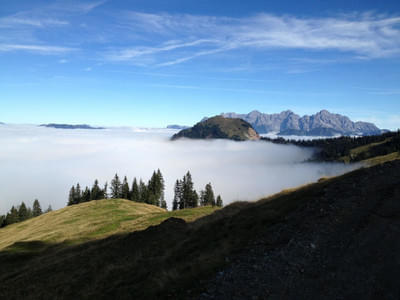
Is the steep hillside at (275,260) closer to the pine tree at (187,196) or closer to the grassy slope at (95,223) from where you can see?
the grassy slope at (95,223)

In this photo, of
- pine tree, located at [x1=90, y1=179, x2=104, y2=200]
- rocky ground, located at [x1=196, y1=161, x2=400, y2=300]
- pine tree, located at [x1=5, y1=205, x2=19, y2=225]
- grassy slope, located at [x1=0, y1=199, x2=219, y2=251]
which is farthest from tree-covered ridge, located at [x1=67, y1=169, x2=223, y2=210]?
rocky ground, located at [x1=196, y1=161, x2=400, y2=300]

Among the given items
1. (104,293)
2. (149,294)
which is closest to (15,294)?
(104,293)

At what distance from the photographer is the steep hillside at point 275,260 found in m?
11.8

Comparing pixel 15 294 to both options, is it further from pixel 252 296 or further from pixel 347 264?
pixel 347 264

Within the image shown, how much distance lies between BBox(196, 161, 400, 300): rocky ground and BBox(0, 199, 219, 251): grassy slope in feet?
87.5

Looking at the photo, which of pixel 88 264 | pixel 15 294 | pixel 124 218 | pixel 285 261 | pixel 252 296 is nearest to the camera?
pixel 252 296

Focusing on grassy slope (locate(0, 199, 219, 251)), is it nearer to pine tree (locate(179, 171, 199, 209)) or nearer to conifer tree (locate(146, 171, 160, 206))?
conifer tree (locate(146, 171, 160, 206))

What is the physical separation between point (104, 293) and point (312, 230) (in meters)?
14.9

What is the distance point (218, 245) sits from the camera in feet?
63.9

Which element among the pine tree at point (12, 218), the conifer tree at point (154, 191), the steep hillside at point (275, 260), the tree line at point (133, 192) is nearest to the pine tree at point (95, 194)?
the tree line at point (133, 192)

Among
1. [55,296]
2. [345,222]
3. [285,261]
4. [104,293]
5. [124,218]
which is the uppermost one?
[345,222]

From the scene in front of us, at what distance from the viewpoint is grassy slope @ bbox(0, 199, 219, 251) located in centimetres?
4816

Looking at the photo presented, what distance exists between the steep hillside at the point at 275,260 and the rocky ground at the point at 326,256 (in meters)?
0.05

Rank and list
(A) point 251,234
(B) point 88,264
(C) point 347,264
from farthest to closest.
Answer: (B) point 88,264, (A) point 251,234, (C) point 347,264
